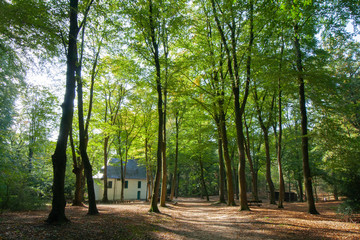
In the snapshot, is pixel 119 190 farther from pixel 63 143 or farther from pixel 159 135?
pixel 63 143

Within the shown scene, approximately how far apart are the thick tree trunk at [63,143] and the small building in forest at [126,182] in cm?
2622

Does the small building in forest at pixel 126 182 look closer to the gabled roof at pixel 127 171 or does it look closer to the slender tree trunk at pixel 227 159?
the gabled roof at pixel 127 171

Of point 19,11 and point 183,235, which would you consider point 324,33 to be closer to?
point 183,235

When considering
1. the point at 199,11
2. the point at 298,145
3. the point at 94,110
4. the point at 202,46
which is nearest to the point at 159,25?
the point at 202,46

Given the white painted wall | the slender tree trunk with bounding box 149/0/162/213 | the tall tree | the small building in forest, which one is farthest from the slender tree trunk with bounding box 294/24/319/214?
the white painted wall

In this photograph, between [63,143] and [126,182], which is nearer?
[63,143]

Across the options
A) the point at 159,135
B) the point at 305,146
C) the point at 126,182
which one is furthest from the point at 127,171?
the point at 305,146

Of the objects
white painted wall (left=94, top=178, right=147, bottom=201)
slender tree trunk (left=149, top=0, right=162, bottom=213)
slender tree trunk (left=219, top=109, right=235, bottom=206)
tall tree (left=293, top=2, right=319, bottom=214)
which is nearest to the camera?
tall tree (left=293, top=2, right=319, bottom=214)

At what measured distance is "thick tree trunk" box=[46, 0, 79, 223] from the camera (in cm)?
682

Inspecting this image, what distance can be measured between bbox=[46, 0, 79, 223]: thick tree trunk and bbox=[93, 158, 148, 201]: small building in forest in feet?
86.0

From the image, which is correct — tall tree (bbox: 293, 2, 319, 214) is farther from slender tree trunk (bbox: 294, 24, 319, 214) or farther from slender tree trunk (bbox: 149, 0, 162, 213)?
slender tree trunk (bbox: 149, 0, 162, 213)

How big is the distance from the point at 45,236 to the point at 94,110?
1523 cm

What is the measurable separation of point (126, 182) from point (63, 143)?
31357mm

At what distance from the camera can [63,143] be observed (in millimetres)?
7168
